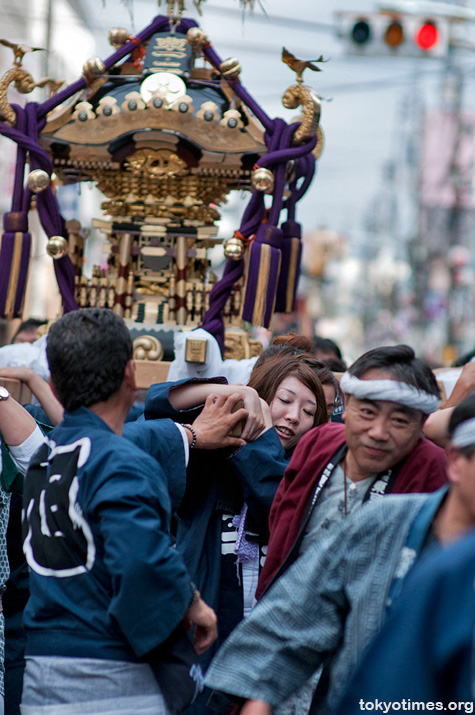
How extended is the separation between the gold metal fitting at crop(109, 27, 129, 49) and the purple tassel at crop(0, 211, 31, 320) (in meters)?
1.24

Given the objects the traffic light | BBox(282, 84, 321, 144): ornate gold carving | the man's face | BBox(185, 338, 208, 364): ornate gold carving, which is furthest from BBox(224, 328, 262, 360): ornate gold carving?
the traffic light

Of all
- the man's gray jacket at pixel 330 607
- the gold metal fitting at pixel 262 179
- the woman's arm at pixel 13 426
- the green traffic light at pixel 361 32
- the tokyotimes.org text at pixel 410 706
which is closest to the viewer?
the tokyotimes.org text at pixel 410 706

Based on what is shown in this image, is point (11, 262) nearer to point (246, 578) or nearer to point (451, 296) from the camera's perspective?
point (246, 578)

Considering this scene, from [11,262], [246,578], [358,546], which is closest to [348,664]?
[358,546]

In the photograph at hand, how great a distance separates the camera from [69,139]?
5.60 meters

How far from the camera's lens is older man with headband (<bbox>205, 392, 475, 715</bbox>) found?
189 centimetres

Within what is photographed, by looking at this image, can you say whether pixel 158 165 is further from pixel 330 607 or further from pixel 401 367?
pixel 330 607

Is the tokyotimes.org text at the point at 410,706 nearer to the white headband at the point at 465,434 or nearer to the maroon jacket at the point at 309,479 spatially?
the white headband at the point at 465,434

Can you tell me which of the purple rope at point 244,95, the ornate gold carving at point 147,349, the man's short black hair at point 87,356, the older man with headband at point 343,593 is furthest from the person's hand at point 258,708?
the purple rope at point 244,95

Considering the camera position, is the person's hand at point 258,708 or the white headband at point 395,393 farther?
the white headband at point 395,393

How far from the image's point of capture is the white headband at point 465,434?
5.91 feet

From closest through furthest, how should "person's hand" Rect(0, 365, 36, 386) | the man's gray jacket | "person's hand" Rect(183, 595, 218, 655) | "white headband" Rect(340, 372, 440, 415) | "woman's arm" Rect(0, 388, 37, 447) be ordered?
the man's gray jacket < "person's hand" Rect(183, 595, 218, 655) < "white headband" Rect(340, 372, 440, 415) < "woman's arm" Rect(0, 388, 37, 447) < "person's hand" Rect(0, 365, 36, 386)

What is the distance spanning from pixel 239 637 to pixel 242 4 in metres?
4.54

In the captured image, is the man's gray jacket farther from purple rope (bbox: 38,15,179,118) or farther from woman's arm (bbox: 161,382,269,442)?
purple rope (bbox: 38,15,179,118)
